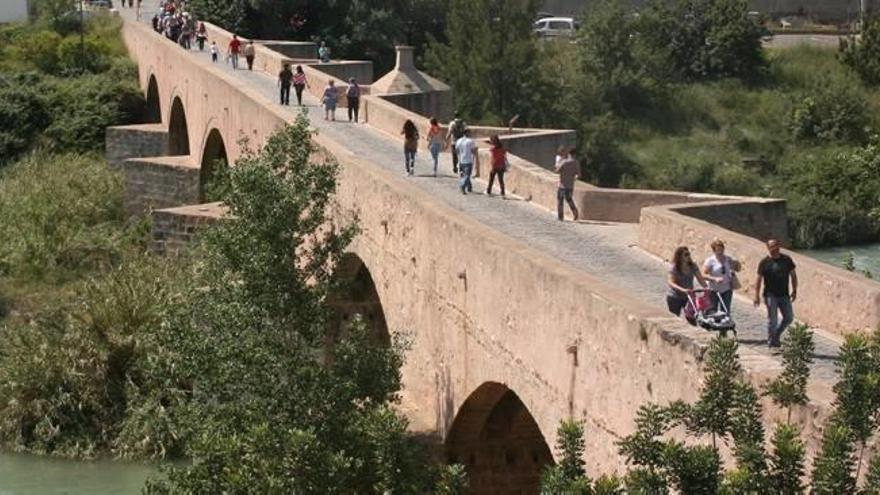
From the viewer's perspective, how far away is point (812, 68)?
5097cm

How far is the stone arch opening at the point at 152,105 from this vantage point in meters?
38.2

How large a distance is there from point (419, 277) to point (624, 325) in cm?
490

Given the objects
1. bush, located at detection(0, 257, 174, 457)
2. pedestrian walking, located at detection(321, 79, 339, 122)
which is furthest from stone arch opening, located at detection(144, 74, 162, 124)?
bush, located at detection(0, 257, 174, 457)

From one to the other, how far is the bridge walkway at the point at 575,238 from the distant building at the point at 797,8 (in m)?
34.2

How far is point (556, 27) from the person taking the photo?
54.7m

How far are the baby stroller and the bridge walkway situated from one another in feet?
0.71

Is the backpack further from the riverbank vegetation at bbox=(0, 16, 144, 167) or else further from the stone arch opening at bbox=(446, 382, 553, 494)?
the riverbank vegetation at bbox=(0, 16, 144, 167)

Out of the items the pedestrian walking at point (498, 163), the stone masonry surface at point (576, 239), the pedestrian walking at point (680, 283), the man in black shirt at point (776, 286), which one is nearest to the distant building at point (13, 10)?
the stone masonry surface at point (576, 239)

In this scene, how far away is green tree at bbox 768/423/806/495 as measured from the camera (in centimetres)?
793

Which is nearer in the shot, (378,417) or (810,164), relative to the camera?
(378,417)

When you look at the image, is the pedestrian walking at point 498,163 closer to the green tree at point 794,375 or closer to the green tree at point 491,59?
the green tree at point 794,375

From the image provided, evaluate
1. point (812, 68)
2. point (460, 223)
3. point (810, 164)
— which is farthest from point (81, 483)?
point (812, 68)

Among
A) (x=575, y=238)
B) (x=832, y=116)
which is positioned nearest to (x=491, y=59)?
(x=832, y=116)

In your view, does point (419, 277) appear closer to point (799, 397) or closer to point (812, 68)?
point (799, 397)
